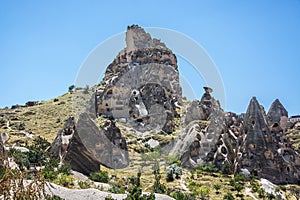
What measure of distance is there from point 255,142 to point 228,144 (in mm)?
2150

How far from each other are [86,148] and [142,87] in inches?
1500

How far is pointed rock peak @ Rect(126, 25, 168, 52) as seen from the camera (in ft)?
258

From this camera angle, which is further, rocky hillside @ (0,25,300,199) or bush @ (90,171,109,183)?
rocky hillside @ (0,25,300,199)

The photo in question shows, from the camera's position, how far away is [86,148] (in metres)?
26.3

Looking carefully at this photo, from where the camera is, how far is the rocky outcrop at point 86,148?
2531 centimetres

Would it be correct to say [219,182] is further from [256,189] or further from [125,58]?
[125,58]

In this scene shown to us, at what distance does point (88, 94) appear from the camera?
225 ft

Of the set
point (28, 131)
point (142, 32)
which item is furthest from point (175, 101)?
point (28, 131)

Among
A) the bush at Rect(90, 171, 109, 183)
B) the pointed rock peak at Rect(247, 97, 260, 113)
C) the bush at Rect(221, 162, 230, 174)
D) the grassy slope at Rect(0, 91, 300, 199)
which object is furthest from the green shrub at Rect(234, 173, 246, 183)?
the bush at Rect(90, 171, 109, 183)

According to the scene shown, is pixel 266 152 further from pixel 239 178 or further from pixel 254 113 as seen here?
pixel 239 178

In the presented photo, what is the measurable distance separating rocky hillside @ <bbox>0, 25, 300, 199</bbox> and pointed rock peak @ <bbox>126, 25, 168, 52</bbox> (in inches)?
63.8

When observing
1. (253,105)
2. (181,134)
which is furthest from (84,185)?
(181,134)

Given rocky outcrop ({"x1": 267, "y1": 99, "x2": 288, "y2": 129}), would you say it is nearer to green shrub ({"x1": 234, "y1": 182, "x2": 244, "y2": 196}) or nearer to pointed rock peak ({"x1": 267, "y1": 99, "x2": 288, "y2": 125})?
pointed rock peak ({"x1": 267, "y1": 99, "x2": 288, "y2": 125})

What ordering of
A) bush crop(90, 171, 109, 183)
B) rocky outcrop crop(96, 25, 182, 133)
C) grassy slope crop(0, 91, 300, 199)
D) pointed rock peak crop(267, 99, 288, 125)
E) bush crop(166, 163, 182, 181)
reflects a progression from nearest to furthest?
1. bush crop(90, 171, 109, 183)
2. grassy slope crop(0, 91, 300, 199)
3. bush crop(166, 163, 182, 181)
4. pointed rock peak crop(267, 99, 288, 125)
5. rocky outcrop crop(96, 25, 182, 133)
